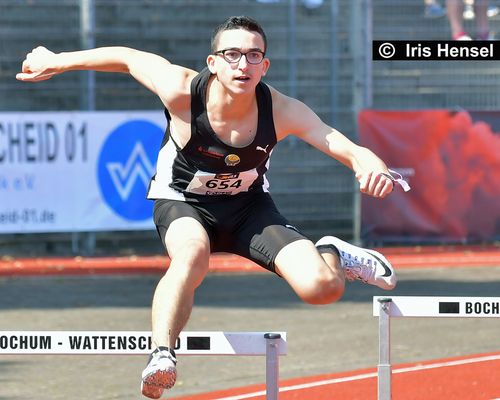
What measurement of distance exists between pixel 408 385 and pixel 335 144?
9.63 feet

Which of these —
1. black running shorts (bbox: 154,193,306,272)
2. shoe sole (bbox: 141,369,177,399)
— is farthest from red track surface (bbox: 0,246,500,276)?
shoe sole (bbox: 141,369,177,399)

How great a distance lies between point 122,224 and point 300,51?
388 cm

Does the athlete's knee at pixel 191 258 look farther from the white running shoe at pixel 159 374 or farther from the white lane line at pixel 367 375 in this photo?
the white lane line at pixel 367 375

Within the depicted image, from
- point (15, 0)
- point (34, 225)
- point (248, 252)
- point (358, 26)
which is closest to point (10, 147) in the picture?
point (34, 225)

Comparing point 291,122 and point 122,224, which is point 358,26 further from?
point 291,122

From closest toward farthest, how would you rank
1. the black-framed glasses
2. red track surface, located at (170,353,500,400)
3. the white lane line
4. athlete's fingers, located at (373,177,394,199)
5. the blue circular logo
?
1. athlete's fingers, located at (373,177,394,199)
2. the black-framed glasses
3. red track surface, located at (170,353,500,400)
4. the white lane line
5. the blue circular logo

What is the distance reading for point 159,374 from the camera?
5.61 m

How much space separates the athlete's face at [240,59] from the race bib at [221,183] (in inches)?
20.3

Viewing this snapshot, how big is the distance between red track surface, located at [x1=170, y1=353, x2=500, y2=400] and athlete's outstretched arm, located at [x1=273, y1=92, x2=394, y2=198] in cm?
248

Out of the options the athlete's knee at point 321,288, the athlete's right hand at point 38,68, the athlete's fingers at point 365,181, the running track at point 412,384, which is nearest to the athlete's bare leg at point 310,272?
the athlete's knee at point 321,288

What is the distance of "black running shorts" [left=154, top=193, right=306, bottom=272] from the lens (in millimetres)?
6664

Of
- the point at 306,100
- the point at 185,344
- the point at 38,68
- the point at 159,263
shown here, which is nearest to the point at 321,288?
the point at 185,344

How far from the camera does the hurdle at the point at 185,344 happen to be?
5.95 metres

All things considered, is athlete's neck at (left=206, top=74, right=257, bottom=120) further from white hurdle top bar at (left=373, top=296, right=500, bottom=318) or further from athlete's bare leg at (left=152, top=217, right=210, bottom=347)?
white hurdle top bar at (left=373, top=296, right=500, bottom=318)
